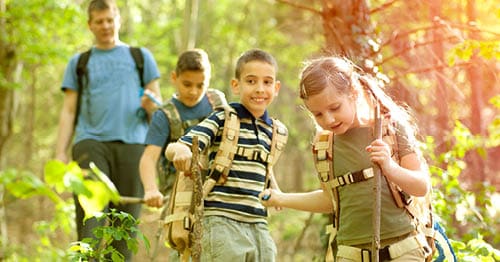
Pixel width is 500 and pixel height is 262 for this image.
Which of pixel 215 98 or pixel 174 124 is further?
pixel 215 98

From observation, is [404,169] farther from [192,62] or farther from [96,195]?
[192,62]

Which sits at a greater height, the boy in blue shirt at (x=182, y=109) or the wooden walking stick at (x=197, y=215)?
the boy in blue shirt at (x=182, y=109)

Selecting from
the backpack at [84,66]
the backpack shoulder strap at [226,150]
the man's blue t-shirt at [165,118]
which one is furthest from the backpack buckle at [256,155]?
the backpack at [84,66]

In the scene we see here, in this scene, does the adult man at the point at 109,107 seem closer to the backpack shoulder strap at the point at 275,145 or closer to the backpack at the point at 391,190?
the backpack shoulder strap at the point at 275,145

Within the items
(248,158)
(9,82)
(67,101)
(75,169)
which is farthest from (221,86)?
(75,169)

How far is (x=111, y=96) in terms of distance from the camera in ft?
20.4

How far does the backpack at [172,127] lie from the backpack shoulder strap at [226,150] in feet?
2.52

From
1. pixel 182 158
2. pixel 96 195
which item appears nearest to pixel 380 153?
pixel 182 158

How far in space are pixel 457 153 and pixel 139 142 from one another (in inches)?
111

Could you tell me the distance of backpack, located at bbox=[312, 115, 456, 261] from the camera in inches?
146

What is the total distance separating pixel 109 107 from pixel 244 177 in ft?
7.00

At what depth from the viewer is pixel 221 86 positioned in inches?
738

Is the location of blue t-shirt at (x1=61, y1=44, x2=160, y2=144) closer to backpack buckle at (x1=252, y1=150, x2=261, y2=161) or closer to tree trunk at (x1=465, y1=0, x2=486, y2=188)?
backpack buckle at (x1=252, y1=150, x2=261, y2=161)

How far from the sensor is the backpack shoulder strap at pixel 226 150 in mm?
4402
